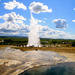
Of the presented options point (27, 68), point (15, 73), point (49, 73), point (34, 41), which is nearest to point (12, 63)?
point (27, 68)

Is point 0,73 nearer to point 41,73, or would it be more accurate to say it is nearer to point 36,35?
point 41,73

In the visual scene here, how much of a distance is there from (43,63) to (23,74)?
14.3 meters

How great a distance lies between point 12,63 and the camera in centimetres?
4319

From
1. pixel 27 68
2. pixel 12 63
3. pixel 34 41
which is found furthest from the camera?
pixel 34 41

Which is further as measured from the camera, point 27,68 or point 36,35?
point 36,35

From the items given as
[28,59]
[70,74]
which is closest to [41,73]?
[70,74]

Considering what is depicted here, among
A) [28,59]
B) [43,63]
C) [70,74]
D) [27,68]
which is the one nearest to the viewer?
[70,74]

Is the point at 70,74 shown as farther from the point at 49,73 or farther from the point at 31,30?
the point at 31,30

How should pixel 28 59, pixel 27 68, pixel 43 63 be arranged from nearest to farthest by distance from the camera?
pixel 27 68, pixel 43 63, pixel 28 59

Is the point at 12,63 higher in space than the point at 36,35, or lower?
lower

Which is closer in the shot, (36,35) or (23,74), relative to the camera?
(23,74)

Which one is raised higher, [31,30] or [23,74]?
[31,30]

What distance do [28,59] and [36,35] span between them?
6090cm

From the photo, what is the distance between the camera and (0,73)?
32.9 m
